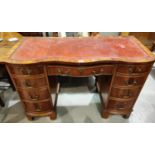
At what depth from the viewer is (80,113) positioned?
5.33ft

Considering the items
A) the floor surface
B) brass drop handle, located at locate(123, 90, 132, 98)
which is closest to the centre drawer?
the floor surface

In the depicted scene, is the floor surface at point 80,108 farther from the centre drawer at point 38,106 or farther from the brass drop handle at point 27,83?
the brass drop handle at point 27,83

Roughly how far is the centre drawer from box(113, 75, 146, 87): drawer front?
697 millimetres

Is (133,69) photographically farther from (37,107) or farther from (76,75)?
(37,107)

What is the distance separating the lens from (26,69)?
105 cm

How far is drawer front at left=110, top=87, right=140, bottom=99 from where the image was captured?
1234 millimetres

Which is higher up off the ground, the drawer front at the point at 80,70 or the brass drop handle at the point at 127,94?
the drawer front at the point at 80,70

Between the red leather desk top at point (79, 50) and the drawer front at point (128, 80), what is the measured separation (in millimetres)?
178

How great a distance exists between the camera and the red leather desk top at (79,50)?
3.41ft

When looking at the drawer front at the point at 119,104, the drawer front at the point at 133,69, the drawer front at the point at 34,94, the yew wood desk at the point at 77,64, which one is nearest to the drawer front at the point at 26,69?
the yew wood desk at the point at 77,64

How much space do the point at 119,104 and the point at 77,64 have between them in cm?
67

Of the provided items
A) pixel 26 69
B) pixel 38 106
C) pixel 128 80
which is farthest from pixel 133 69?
pixel 38 106
